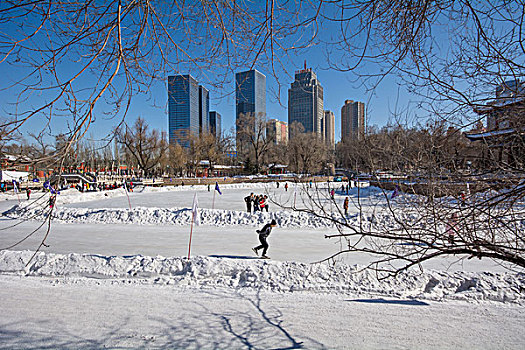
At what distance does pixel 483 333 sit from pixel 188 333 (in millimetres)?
5227

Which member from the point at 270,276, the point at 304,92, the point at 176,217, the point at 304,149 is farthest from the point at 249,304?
the point at 304,149

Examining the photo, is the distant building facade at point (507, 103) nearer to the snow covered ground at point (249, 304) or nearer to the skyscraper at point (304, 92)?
the skyscraper at point (304, 92)

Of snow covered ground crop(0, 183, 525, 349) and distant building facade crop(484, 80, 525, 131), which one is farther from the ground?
distant building facade crop(484, 80, 525, 131)

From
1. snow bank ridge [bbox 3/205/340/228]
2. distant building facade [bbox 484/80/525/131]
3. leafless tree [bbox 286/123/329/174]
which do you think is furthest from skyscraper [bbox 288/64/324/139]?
leafless tree [bbox 286/123/329/174]

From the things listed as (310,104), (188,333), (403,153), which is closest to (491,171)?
(403,153)

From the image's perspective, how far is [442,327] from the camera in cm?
535

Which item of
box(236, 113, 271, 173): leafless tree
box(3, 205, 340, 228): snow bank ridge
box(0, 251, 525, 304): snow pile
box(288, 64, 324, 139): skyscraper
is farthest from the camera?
box(236, 113, 271, 173): leafless tree

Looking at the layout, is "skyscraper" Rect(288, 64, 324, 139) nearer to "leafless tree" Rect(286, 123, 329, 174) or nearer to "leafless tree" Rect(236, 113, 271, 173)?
"leafless tree" Rect(236, 113, 271, 173)

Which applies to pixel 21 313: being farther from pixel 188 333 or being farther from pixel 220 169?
pixel 220 169

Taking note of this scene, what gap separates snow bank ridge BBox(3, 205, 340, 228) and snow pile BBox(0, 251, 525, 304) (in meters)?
6.94

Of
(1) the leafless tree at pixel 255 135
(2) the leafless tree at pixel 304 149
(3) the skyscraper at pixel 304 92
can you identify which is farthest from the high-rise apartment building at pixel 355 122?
(2) the leafless tree at pixel 304 149

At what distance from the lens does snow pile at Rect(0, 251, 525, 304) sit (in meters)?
6.68

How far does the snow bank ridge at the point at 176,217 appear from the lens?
15031 millimetres

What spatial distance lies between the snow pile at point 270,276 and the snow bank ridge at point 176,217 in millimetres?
6941
